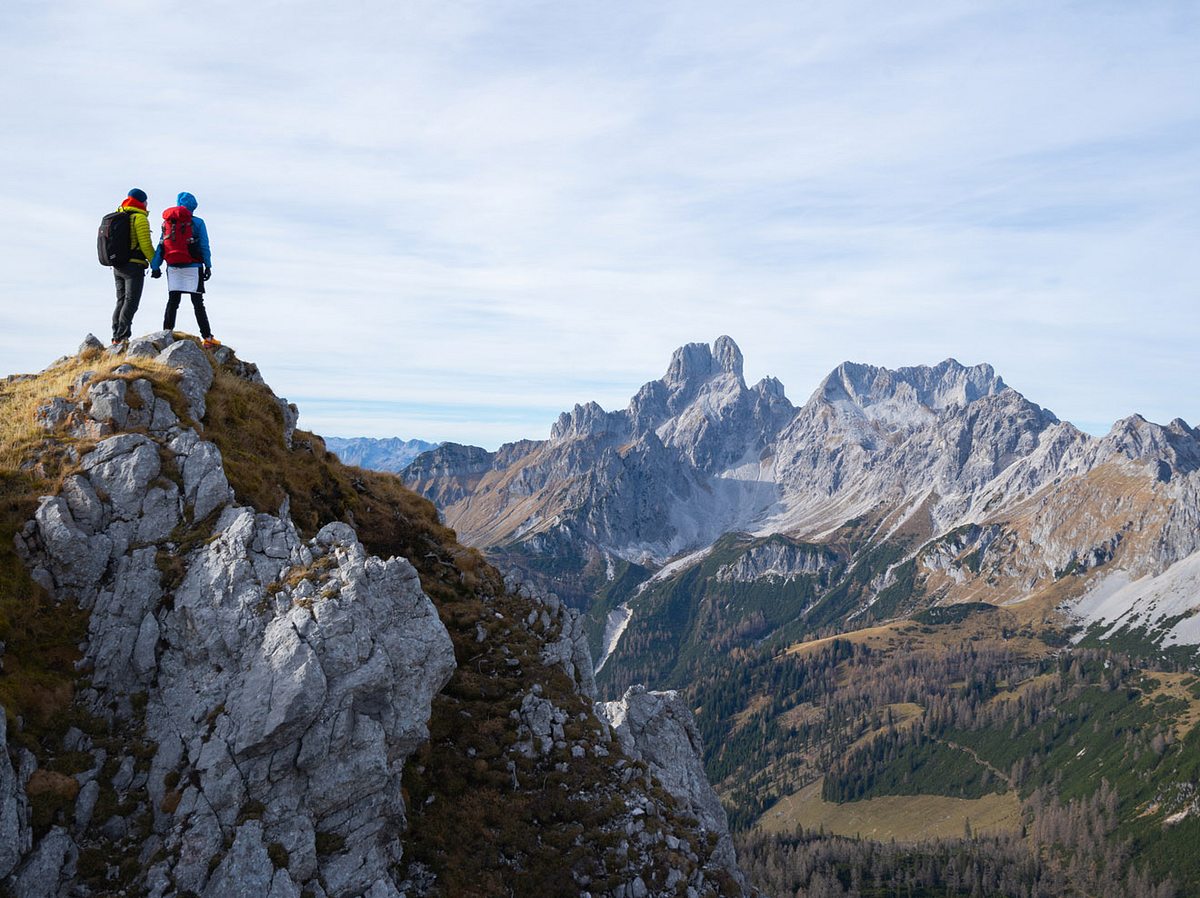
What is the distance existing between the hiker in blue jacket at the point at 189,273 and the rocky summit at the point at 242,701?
6.38 ft

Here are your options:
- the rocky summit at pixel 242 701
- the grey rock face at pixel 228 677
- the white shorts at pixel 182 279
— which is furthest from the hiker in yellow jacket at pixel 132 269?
the grey rock face at pixel 228 677

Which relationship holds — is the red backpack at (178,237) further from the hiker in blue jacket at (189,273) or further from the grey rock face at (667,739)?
the grey rock face at (667,739)

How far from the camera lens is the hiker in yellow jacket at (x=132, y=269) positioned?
3328 centimetres

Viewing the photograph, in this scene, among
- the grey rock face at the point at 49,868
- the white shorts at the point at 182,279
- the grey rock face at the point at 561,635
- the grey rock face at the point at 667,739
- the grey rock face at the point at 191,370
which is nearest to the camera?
the grey rock face at the point at 49,868

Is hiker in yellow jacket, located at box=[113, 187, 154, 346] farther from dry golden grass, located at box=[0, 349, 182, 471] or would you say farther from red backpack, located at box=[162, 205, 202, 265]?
dry golden grass, located at box=[0, 349, 182, 471]

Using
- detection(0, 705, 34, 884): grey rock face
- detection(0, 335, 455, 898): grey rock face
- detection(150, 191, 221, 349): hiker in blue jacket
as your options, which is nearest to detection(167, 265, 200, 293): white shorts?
detection(150, 191, 221, 349): hiker in blue jacket

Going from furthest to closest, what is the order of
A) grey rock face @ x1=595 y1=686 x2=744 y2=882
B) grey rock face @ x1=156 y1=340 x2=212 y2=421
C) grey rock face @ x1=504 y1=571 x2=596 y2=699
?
grey rock face @ x1=595 y1=686 x2=744 y2=882 → grey rock face @ x1=504 y1=571 x2=596 y2=699 → grey rock face @ x1=156 y1=340 x2=212 y2=421

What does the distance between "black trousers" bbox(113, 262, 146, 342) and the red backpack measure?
63.1 inches

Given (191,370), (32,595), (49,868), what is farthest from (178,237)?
(49,868)

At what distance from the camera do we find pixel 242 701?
2416 cm

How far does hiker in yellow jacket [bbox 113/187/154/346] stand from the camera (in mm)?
33281

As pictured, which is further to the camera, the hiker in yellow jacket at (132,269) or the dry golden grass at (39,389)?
the hiker in yellow jacket at (132,269)

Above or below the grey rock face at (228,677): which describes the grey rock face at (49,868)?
below

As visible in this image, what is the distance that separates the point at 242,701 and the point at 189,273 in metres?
21.4
